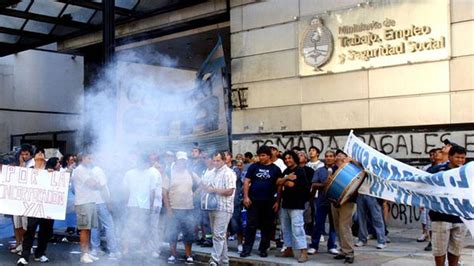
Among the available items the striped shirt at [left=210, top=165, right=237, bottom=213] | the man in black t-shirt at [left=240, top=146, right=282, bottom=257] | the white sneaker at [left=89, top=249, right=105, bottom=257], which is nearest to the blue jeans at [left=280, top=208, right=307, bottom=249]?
the man in black t-shirt at [left=240, top=146, right=282, bottom=257]

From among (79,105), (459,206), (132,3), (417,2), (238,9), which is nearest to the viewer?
(459,206)

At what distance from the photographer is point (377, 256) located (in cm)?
884


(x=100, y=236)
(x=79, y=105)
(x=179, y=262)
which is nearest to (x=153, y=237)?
(x=179, y=262)

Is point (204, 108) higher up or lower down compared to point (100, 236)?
higher up

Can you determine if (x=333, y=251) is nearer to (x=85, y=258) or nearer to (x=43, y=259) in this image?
(x=85, y=258)

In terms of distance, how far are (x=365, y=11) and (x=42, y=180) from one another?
7.17 metres

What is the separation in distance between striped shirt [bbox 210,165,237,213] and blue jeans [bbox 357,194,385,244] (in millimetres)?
2527

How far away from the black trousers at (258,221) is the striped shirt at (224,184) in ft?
2.22

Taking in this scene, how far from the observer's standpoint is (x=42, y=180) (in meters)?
8.85

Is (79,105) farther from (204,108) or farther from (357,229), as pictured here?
(357,229)

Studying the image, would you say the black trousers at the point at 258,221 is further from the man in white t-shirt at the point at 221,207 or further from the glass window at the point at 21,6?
the glass window at the point at 21,6

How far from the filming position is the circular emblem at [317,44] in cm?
1262

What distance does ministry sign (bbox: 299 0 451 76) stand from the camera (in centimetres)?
1105

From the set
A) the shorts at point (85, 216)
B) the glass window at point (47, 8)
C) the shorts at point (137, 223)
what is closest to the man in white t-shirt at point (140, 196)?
the shorts at point (137, 223)
